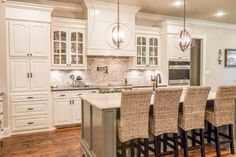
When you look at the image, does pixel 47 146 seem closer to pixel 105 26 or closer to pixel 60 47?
pixel 60 47

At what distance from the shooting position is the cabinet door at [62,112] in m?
4.97

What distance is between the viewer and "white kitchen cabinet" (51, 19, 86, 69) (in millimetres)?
5250

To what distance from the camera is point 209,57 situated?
7.79 m

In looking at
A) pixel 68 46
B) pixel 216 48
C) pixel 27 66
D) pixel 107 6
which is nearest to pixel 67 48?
pixel 68 46

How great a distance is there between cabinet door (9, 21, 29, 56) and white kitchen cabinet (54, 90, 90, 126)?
1.25 m

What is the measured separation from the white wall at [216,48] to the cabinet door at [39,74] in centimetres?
539

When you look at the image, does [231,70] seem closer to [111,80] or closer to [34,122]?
[111,80]

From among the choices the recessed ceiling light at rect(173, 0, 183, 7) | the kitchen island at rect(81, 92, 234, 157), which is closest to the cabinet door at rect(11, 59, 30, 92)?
the kitchen island at rect(81, 92, 234, 157)

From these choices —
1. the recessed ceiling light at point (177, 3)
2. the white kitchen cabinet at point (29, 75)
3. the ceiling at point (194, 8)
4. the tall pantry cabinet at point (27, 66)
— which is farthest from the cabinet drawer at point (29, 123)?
the recessed ceiling light at point (177, 3)

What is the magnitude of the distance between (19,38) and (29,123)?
1.92m

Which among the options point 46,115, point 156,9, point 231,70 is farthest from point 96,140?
point 231,70

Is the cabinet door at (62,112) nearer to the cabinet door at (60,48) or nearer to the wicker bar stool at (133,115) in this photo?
the cabinet door at (60,48)

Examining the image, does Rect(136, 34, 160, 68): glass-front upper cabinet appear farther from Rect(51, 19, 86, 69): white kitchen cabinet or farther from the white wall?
the white wall

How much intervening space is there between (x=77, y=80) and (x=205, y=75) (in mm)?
4818
